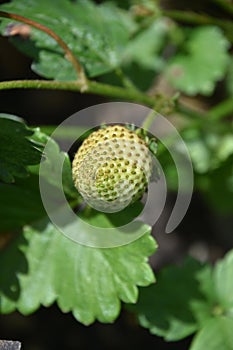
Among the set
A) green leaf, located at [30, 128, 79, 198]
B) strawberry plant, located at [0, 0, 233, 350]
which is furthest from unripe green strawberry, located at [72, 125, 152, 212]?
green leaf, located at [30, 128, 79, 198]

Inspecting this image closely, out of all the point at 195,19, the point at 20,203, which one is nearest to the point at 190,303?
the point at 20,203

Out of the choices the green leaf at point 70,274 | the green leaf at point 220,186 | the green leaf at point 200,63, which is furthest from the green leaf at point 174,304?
the green leaf at point 200,63

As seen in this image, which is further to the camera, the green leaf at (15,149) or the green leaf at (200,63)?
the green leaf at (200,63)

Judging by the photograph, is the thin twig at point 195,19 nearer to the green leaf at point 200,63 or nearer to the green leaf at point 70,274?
the green leaf at point 200,63

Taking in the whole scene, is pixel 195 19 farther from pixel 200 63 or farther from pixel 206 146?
pixel 206 146

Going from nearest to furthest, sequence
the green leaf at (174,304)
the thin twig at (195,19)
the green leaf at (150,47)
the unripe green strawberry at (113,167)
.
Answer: the unripe green strawberry at (113,167) < the green leaf at (174,304) < the thin twig at (195,19) < the green leaf at (150,47)

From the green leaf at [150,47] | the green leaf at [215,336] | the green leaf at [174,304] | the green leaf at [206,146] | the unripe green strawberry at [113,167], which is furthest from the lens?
the green leaf at [150,47]

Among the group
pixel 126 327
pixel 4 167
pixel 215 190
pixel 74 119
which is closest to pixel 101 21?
pixel 74 119
